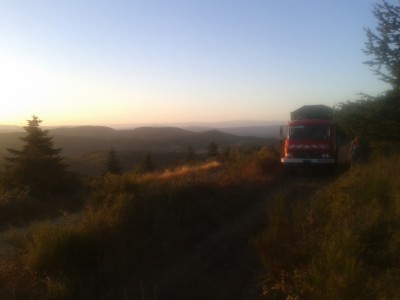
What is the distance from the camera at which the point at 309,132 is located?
19.1 metres

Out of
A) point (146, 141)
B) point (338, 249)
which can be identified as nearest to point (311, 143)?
point (338, 249)

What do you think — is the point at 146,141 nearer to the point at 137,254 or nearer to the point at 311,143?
the point at 311,143

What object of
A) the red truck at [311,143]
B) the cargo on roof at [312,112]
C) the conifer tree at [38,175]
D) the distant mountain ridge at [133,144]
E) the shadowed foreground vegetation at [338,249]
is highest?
the cargo on roof at [312,112]

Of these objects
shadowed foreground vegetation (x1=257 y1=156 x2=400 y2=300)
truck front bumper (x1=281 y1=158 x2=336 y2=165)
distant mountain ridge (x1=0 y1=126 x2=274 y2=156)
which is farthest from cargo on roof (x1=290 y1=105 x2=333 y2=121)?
distant mountain ridge (x1=0 y1=126 x2=274 y2=156)

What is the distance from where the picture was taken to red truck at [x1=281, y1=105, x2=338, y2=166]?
18469 millimetres

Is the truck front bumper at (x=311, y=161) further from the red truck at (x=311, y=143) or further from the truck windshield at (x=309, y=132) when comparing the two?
the truck windshield at (x=309, y=132)

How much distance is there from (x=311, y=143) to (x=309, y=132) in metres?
0.61

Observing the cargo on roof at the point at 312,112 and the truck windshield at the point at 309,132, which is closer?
the truck windshield at the point at 309,132

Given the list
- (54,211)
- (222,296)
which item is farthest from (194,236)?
(54,211)

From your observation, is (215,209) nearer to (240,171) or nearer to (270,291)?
(270,291)

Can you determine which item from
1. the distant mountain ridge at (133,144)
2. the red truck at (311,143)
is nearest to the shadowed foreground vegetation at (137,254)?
the red truck at (311,143)

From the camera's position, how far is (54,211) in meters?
14.1

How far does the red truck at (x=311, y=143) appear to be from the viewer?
18469 millimetres

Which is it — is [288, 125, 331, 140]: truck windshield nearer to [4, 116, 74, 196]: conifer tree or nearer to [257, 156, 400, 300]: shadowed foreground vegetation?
[257, 156, 400, 300]: shadowed foreground vegetation
